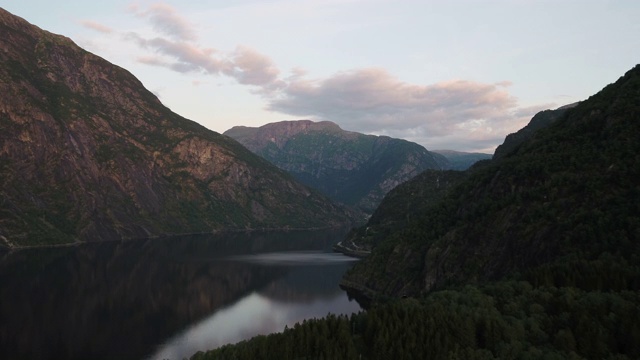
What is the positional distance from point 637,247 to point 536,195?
43041mm

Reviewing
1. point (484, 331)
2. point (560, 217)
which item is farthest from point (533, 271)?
point (484, 331)

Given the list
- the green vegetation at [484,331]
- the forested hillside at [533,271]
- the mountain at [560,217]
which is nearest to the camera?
the green vegetation at [484,331]

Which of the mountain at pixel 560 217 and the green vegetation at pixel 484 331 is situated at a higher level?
the mountain at pixel 560 217

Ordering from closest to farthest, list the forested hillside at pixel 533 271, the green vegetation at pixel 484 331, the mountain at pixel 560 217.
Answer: the green vegetation at pixel 484 331
the forested hillside at pixel 533 271
the mountain at pixel 560 217

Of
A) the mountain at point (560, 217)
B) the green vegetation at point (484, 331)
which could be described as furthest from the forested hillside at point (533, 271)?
the mountain at point (560, 217)

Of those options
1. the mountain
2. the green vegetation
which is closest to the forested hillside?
the green vegetation

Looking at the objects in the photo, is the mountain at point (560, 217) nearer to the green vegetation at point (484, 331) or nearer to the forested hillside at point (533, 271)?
the forested hillside at point (533, 271)

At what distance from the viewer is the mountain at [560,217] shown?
117500 mm

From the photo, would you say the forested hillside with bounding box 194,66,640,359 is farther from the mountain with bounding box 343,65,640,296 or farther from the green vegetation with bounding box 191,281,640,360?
the mountain with bounding box 343,65,640,296

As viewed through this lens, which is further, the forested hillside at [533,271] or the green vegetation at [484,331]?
the forested hillside at [533,271]

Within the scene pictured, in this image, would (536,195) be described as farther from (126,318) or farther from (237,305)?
(126,318)

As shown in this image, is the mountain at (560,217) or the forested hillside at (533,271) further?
the mountain at (560,217)

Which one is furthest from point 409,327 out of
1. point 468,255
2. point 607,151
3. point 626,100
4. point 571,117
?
point 571,117

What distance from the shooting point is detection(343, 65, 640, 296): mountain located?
385 ft
